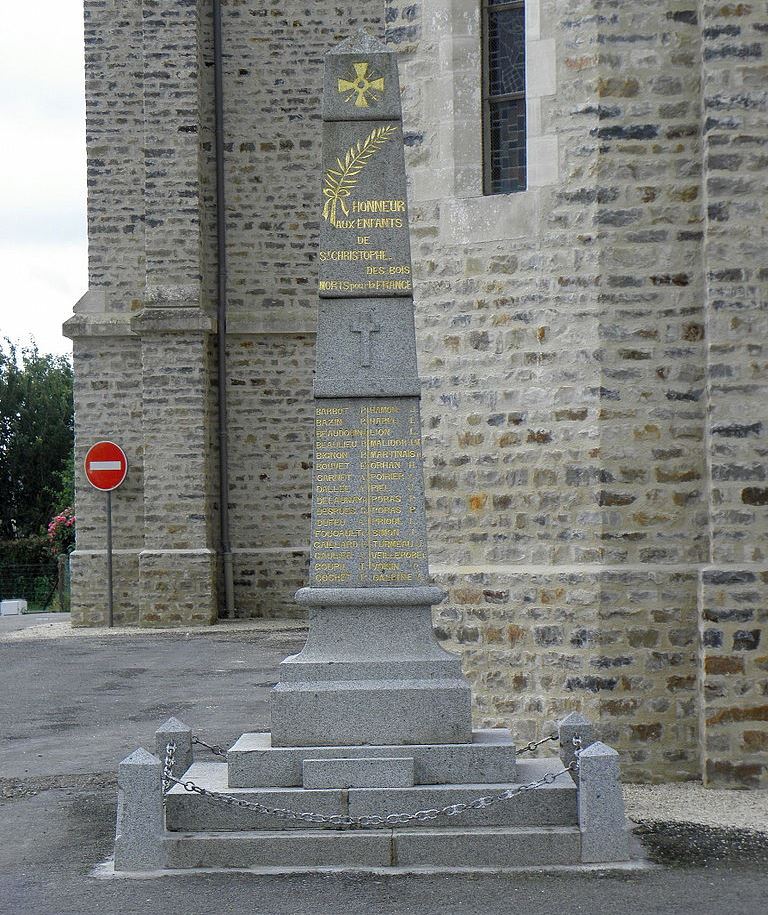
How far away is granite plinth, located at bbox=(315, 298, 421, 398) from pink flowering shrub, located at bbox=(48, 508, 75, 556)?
28113 millimetres

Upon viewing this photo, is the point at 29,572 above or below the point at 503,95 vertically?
below

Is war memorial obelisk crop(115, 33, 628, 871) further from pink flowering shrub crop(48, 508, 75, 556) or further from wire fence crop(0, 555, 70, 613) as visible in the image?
pink flowering shrub crop(48, 508, 75, 556)

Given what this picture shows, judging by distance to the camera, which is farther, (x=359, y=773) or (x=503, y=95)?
(x=503, y=95)

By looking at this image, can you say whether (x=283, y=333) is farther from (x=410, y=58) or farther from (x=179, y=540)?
(x=410, y=58)

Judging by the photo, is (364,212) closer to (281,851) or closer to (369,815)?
(369,815)

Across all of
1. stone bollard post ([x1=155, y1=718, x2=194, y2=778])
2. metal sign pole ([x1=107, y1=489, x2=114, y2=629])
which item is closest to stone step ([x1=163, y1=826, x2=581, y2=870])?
Answer: stone bollard post ([x1=155, y1=718, x2=194, y2=778])

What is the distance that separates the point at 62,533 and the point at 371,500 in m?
28.7

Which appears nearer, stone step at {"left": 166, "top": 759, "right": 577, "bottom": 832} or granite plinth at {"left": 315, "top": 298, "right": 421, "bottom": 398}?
stone step at {"left": 166, "top": 759, "right": 577, "bottom": 832}

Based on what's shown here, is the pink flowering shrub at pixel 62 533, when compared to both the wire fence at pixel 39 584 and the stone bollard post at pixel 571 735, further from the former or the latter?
the stone bollard post at pixel 571 735

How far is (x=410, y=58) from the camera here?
32.1ft

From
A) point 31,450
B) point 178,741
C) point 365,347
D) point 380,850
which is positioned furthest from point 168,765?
point 31,450

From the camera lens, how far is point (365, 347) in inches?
281

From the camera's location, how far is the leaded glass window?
9.57 meters

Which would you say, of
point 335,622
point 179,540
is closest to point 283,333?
point 179,540
